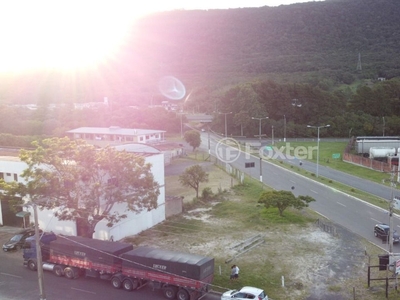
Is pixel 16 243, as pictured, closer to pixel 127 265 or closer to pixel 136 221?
pixel 136 221

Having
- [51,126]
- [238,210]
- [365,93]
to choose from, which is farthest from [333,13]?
[238,210]

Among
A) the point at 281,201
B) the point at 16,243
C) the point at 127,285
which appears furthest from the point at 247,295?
the point at 16,243

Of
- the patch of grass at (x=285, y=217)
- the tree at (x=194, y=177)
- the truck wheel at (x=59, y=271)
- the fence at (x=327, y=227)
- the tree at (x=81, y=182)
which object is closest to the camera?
the truck wheel at (x=59, y=271)

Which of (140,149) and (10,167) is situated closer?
(10,167)

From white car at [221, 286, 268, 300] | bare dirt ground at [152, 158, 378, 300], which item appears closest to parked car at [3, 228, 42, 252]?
bare dirt ground at [152, 158, 378, 300]

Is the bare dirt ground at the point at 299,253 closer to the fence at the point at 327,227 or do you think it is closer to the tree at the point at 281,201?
the fence at the point at 327,227

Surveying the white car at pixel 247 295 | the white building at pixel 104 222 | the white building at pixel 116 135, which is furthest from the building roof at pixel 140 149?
the white building at pixel 116 135
